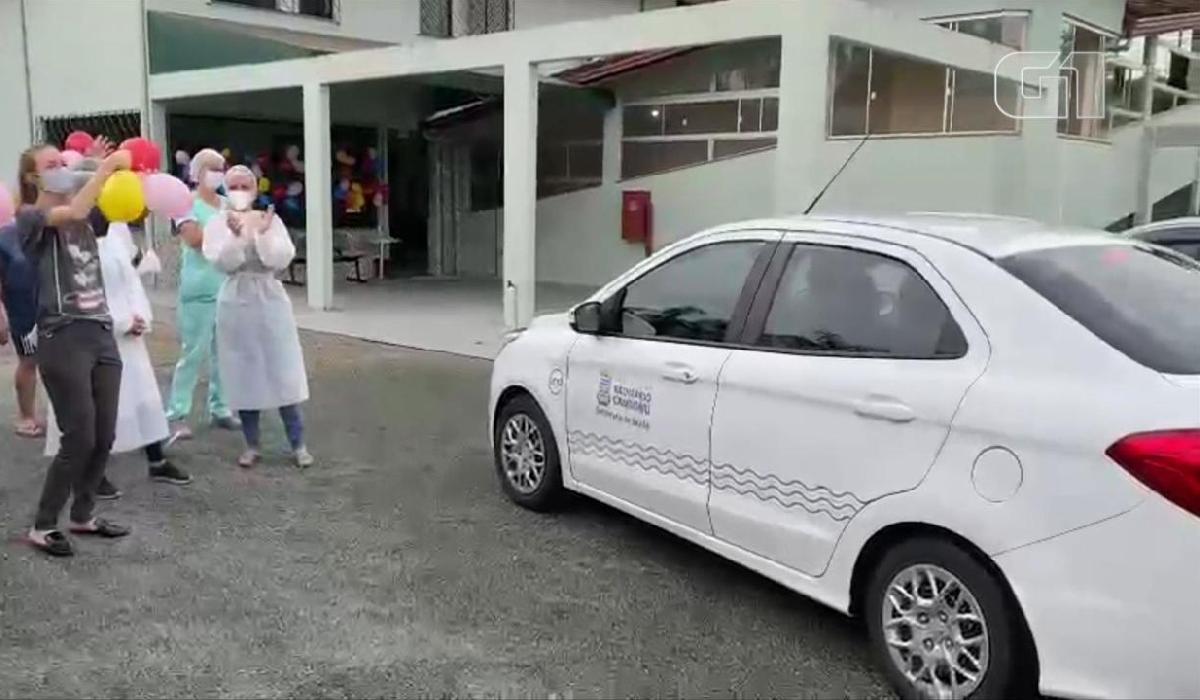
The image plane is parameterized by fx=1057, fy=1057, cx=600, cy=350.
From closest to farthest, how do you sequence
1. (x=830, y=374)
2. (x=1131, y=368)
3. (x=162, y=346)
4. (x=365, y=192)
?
(x=1131, y=368) → (x=830, y=374) → (x=162, y=346) → (x=365, y=192)

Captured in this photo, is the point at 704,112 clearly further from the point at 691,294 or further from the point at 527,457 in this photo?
the point at 691,294

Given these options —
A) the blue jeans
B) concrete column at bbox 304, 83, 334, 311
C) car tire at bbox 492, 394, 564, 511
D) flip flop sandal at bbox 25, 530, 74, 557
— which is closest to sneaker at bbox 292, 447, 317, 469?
the blue jeans

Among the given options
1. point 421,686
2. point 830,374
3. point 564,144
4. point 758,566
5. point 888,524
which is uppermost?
point 564,144

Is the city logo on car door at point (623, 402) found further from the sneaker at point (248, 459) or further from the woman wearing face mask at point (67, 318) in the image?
the sneaker at point (248, 459)

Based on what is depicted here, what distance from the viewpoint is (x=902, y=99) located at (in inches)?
580

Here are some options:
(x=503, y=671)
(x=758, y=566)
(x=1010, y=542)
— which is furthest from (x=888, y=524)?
(x=503, y=671)

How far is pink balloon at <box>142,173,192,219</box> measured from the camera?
525cm

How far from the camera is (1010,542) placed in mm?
3018

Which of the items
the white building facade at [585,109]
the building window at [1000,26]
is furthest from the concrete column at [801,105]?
the building window at [1000,26]

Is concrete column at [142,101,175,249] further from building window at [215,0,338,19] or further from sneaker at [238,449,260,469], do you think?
sneaker at [238,449,260,469]

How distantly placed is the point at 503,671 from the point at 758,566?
40.2 inches

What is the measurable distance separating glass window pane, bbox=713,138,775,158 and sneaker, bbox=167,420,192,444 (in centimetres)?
1032

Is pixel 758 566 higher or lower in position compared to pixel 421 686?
higher

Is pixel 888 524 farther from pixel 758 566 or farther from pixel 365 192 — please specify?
pixel 365 192
